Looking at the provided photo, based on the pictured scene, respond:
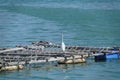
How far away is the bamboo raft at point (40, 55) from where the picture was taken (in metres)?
48.1

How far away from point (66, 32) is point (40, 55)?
75.6 feet

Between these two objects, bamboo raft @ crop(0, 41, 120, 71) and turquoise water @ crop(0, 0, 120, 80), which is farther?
bamboo raft @ crop(0, 41, 120, 71)

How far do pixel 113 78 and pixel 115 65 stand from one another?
5.17m

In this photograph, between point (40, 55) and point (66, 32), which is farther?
point (66, 32)

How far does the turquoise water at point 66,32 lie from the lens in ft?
155

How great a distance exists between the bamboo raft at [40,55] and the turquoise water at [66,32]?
86 cm

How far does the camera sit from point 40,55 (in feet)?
169

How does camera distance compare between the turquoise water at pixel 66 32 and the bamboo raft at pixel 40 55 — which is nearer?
the turquoise water at pixel 66 32

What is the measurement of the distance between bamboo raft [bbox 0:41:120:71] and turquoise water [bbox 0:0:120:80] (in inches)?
33.9

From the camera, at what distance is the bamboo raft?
48.1 metres

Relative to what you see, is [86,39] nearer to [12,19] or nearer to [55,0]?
[12,19]

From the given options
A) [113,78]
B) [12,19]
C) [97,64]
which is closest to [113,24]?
[12,19]

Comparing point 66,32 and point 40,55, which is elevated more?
point 66,32

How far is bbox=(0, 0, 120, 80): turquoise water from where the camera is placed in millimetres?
47219
